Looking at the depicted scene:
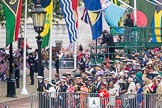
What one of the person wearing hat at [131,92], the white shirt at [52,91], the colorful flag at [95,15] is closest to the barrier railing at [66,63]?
the colorful flag at [95,15]

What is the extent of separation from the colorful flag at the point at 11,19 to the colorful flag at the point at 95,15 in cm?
476

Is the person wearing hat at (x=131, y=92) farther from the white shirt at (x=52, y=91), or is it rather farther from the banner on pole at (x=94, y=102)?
the white shirt at (x=52, y=91)

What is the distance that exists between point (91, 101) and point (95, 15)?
12332 mm

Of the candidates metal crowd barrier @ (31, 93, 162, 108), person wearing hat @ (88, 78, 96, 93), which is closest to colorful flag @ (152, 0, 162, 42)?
person wearing hat @ (88, 78, 96, 93)

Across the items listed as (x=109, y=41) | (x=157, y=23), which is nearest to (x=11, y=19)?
(x=109, y=41)

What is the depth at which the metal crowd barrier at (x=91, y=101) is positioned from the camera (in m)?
21.3

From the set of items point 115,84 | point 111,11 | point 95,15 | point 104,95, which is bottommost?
point 104,95

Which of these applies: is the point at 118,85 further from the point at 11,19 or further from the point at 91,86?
the point at 11,19

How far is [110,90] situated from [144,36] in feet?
44.7

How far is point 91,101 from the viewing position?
72.1ft

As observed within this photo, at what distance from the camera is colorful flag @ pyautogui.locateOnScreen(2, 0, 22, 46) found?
29.5 m

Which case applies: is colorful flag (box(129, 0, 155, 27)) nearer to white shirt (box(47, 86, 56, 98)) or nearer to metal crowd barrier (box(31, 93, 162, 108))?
white shirt (box(47, 86, 56, 98))

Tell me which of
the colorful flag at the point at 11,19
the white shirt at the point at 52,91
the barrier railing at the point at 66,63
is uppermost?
the colorful flag at the point at 11,19

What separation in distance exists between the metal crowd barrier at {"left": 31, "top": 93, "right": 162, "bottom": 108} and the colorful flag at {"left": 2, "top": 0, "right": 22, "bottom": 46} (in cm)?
670
